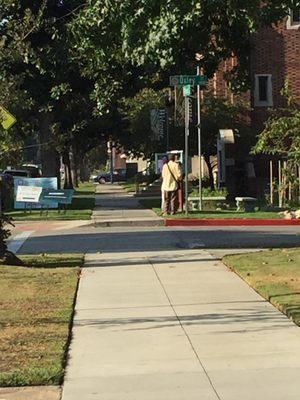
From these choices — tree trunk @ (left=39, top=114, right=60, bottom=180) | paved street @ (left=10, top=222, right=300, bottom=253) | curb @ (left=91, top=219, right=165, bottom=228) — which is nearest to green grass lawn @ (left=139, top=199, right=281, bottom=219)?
curb @ (left=91, top=219, right=165, bottom=228)

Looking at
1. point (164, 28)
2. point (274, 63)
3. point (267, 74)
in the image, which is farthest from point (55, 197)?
point (164, 28)

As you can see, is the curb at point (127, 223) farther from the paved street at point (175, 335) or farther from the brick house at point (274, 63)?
the brick house at point (274, 63)

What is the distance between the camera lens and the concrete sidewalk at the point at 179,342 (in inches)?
218

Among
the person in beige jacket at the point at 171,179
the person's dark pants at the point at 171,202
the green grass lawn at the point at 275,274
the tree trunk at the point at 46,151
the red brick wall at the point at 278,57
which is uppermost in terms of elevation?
the red brick wall at the point at 278,57

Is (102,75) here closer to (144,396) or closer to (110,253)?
(110,253)

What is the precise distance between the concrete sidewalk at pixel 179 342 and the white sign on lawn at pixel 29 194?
13615 mm

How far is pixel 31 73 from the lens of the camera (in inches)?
1060

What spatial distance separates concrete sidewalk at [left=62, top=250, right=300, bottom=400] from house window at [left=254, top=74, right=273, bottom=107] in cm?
2369

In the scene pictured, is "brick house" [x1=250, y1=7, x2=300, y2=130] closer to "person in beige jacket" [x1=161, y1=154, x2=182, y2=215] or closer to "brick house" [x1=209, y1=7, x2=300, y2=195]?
"brick house" [x1=209, y1=7, x2=300, y2=195]

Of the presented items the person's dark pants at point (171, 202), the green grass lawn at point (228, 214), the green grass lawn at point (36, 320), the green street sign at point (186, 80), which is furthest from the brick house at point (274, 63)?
the green grass lawn at point (36, 320)

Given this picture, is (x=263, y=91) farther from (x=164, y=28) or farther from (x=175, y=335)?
(x=175, y=335)

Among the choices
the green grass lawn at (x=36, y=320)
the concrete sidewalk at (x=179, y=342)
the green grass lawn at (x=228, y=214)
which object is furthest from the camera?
the green grass lawn at (x=228, y=214)

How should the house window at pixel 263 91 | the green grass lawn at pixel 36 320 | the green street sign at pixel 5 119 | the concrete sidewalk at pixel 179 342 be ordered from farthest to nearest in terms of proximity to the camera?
1. the house window at pixel 263 91
2. the green street sign at pixel 5 119
3. the green grass lawn at pixel 36 320
4. the concrete sidewalk at pixel 179 342

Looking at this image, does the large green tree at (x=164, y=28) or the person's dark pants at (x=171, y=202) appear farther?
the person's dark pants at (x=171, y=202)
